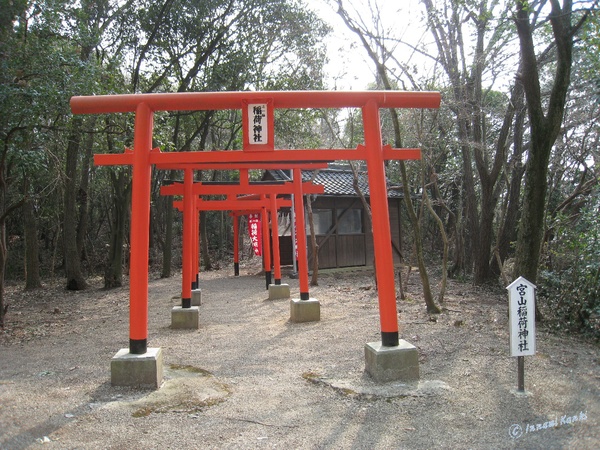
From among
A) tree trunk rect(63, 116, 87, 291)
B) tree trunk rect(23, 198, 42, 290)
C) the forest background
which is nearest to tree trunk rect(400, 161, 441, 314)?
the forest background

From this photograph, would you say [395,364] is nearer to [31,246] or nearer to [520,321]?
[520,321]

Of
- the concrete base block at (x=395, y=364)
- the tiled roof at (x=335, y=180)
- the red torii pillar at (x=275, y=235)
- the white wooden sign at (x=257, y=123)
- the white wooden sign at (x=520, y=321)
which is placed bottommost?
the concrete base block at (x=395, y=364)

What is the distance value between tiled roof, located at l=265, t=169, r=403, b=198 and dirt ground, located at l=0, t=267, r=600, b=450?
27.8 ft

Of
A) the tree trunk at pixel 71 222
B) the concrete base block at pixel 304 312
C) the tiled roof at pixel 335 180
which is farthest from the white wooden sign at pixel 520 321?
the tiled roof at pixel 335 180

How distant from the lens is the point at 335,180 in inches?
691

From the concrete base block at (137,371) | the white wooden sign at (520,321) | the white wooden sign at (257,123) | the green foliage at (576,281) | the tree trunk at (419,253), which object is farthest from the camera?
the tree trunk at (419,253)

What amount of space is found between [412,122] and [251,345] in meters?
6.44

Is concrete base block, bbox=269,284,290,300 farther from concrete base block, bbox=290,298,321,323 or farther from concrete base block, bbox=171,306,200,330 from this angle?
concrete base block, bbox=171,306,200,330

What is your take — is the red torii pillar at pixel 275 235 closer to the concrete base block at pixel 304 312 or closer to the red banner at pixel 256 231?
the concrete base block at pixel 304 312

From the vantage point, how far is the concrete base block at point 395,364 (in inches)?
185

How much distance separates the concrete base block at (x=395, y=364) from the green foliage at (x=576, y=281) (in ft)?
11.0

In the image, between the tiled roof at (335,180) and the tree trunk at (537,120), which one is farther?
the tiled roof at (335,180)

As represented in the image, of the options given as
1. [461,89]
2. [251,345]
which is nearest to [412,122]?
[461,89]

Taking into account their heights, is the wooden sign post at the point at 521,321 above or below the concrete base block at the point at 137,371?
above
